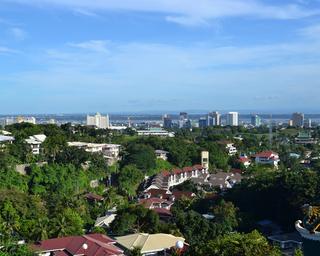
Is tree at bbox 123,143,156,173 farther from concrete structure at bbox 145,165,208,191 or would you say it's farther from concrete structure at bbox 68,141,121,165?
concrete structure at bbox 145,165,208,191

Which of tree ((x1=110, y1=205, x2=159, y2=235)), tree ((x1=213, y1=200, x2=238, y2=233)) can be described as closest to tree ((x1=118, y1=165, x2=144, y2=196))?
tree ((x1=213, y1=200, x2=238, y2=233))

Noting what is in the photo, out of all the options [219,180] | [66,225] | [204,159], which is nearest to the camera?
[66,225]

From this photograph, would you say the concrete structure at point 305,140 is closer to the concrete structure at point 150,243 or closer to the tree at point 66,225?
the tree at point 66,225

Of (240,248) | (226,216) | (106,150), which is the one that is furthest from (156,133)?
(240,248)

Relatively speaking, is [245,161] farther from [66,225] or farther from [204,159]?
[66,225]

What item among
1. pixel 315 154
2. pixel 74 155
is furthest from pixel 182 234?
pixel 315 154

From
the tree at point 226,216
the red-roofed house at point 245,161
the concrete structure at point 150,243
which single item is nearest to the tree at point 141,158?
the red-roofed house at point 245,161

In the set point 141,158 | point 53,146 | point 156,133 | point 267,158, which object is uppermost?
point 53,146
